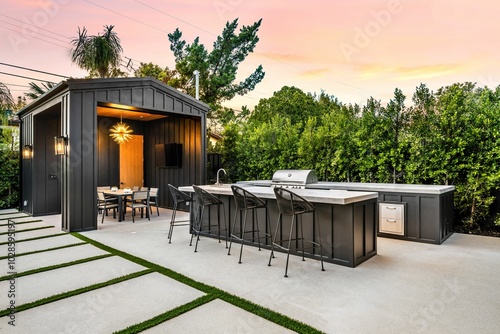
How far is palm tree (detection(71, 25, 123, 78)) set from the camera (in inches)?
401

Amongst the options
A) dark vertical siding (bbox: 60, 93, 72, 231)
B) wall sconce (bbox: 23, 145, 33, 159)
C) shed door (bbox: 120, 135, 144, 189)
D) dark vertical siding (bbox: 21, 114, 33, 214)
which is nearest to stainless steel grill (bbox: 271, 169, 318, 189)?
dark vertical siding (bbox: 60, 93, 72, 231)

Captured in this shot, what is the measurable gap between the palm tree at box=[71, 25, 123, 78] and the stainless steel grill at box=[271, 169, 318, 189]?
8.06 metres

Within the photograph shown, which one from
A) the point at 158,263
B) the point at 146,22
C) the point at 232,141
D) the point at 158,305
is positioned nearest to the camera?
the point at 158,305

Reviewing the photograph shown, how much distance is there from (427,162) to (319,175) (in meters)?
2.09

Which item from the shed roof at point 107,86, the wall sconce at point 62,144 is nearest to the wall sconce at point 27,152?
the shed roof at point 107,86

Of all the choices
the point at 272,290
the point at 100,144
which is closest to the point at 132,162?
the point at 100,144

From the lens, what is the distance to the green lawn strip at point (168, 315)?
7.00 feet

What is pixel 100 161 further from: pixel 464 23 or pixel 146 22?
pixel 464 23

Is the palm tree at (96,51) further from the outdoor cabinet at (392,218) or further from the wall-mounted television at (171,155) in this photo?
the outdoor cabinet at (392,218)

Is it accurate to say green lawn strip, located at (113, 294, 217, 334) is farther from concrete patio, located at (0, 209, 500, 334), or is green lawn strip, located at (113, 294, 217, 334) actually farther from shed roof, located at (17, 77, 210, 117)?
shed roof, located at (17, 77, 210, 117)

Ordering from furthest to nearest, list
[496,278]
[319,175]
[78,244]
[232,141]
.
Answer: [232,141], [319,175], [78,244], [496,278]

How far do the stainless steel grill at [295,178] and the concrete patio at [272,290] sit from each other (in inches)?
68.1

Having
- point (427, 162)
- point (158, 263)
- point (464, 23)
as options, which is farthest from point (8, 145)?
point (464, 23)

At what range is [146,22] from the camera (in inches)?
377
